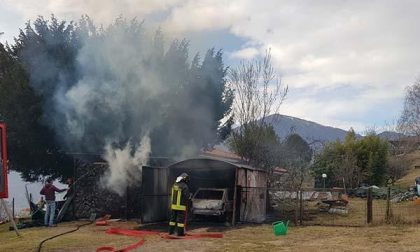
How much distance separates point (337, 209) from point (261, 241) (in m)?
8.35

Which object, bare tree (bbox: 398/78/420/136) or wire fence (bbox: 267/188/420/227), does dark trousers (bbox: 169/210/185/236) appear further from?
bare tree (bbox: 398/78/420/136)

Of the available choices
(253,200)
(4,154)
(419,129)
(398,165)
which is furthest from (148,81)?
(419,129)

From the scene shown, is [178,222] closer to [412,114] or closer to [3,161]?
[3,161]

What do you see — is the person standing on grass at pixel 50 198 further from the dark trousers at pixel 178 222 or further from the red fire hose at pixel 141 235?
the dark trousers at pixel 178 222

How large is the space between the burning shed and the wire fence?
2.72ft

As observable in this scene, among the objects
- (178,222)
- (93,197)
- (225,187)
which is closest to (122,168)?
(93,197)

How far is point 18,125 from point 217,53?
10.2 metres

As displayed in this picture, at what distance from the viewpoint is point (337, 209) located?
19.6 meters

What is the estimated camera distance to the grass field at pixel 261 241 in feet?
36.4

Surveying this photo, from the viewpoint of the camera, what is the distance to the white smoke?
19.1 meters

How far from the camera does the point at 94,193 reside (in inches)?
774

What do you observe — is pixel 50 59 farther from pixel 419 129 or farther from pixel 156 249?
pixel 419 129

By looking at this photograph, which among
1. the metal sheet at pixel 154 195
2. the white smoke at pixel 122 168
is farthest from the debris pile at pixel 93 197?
the metal sheet at pixel 154 195

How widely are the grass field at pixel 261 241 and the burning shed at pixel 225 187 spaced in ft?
5.95
